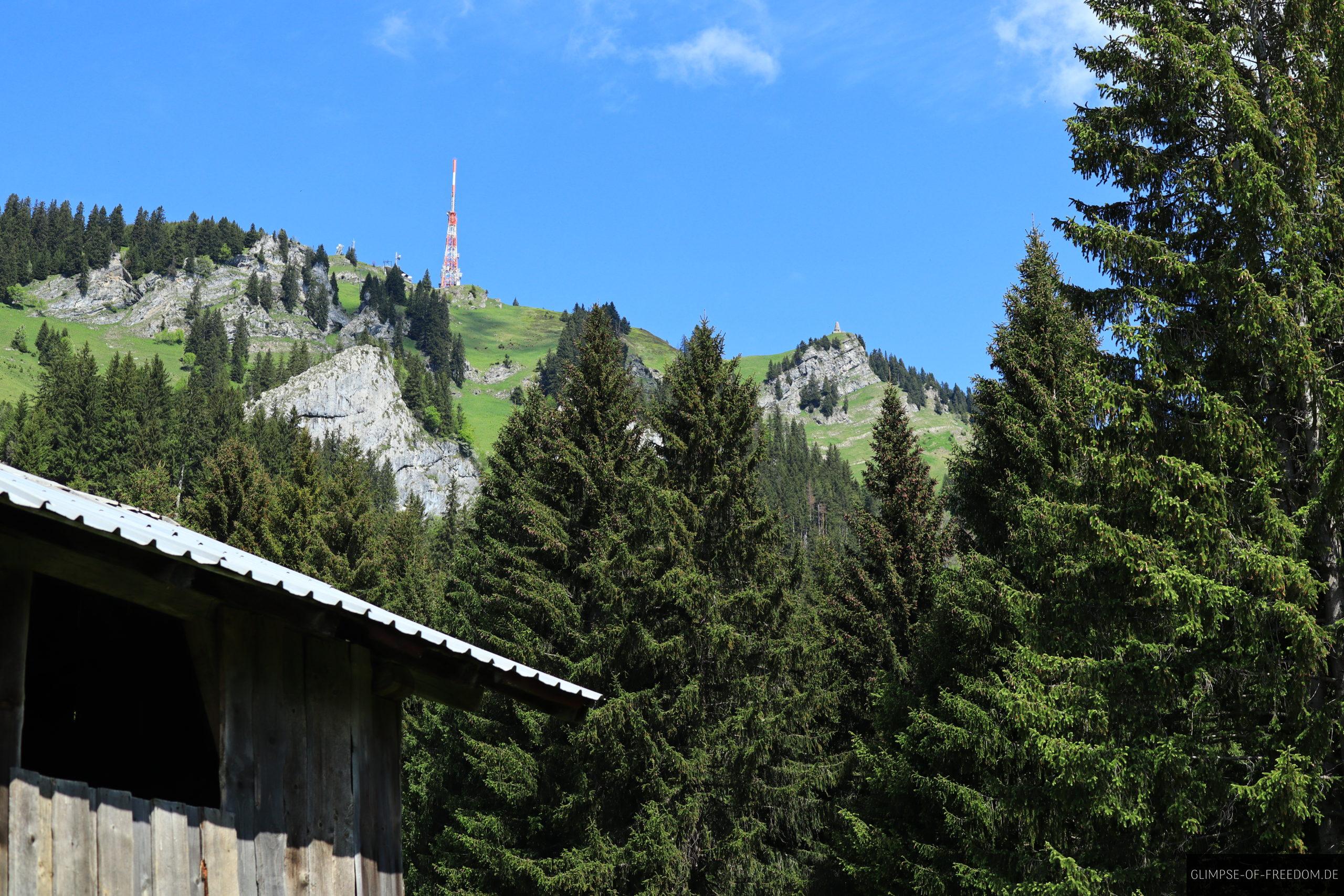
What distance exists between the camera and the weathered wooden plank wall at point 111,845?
180 inches

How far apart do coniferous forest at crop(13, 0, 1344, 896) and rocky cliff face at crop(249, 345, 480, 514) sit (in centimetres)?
13285

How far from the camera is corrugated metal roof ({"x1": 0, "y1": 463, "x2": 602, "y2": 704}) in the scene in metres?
4.30

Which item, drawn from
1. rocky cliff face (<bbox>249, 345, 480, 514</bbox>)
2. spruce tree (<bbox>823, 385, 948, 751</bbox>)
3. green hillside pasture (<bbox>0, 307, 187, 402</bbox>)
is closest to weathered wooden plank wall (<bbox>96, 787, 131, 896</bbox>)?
spruce tree (<bbox>823, 385, 948, 751</bbox>)

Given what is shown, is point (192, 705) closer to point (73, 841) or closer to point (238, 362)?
point (73, 841)

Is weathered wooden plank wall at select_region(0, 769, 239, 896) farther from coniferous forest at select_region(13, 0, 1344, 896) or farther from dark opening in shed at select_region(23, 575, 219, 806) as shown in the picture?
coniferous forest at select_region(13, 0, 1344, 896)

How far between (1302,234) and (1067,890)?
820cm

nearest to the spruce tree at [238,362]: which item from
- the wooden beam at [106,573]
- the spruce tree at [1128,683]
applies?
the spruce tree at [1128,683]

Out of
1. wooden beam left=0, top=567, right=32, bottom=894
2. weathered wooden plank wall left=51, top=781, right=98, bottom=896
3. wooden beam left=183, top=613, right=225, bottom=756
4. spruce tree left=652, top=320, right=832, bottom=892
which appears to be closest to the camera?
wooden beam left=0, top=567, right=32, bottom=894

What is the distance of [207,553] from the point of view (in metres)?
5.00

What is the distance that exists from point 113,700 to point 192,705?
77cm

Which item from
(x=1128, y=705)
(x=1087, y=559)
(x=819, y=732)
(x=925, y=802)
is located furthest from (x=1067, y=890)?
(x=819, y=732)

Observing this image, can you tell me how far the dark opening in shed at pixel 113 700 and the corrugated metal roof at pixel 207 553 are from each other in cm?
65

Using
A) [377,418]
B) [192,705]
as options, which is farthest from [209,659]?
[377,418]

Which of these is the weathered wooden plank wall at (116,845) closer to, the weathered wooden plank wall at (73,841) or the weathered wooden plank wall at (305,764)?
the weathered wooden plank wall at (73,841)
